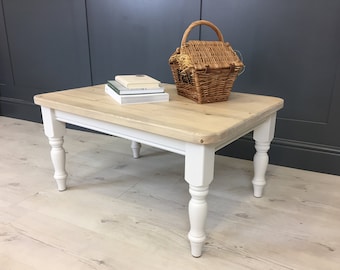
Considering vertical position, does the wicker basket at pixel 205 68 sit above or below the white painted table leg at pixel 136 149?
above

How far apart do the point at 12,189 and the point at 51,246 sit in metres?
0.49

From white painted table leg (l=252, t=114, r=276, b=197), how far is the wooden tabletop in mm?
78

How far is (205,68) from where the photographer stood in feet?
3.58

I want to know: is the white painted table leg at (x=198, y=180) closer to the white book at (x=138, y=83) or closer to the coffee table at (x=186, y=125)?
the coffee table at (x=186, y=125)

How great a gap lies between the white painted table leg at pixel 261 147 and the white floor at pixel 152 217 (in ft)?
0.22

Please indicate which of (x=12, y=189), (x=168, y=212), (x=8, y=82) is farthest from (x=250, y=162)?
(x=8, y=82)

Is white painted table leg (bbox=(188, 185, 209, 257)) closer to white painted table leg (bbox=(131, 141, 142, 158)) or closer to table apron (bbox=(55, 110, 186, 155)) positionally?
table apron (bbox=(55, 110, 186, 155))

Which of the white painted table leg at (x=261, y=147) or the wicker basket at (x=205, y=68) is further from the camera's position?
the white painted table leg at (x=261, y=147)

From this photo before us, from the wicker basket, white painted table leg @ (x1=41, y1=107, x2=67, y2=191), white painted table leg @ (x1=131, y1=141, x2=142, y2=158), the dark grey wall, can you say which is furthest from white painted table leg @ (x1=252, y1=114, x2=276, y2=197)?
white painted table leg @ (x1=41, y1=107, x2=67, y2=191)

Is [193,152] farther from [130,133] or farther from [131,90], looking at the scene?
[131,90]

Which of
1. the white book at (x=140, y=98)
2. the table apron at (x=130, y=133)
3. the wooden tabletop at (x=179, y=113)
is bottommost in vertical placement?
the table apron at (x=130, y=133)

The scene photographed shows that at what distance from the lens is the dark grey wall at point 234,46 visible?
1.47 metres

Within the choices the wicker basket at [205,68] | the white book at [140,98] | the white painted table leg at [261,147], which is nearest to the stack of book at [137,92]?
the white book at [140,98]

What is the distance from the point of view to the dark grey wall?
4.82ft
